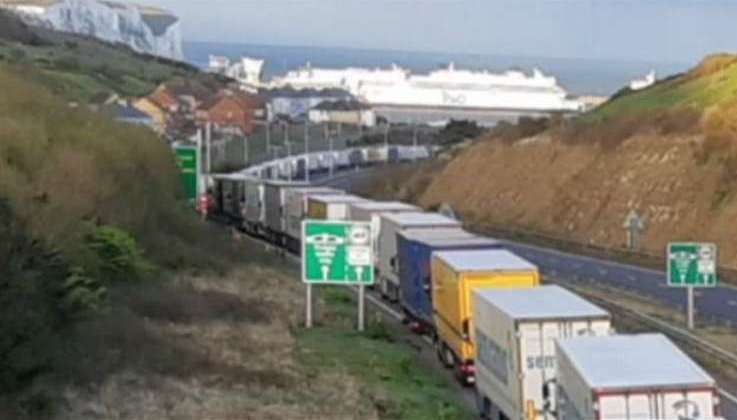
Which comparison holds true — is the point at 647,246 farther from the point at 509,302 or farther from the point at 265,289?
the point at 509,302

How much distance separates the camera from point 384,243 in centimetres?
4725

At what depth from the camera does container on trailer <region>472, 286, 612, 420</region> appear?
23.2m

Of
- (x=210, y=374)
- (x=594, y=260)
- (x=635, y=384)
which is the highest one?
(x=635, y=384)

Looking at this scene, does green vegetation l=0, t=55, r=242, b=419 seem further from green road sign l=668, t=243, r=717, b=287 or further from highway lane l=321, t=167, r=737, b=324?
highway lane l=321, t=167, r=737, b=324

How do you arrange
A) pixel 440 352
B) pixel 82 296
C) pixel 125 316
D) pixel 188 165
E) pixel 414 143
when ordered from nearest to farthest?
pixel 82 296 < pixel 125 316 < pixel 440 352 < pixel 188 165 < pixel 414 143

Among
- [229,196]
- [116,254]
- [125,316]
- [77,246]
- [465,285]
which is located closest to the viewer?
[465,285]

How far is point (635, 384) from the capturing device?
1789cm

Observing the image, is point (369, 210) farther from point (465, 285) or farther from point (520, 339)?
point (520, 339)

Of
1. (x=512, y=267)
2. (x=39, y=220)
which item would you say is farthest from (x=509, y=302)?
(x=39, y=220)

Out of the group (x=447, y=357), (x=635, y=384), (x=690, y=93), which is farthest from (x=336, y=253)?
(x=690, y=93)

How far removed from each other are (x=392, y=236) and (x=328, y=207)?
10.9m

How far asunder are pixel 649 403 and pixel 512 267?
13.2 m

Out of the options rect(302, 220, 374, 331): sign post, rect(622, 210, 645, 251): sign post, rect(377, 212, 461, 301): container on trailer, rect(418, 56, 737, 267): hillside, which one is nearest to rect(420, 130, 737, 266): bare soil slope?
rect(418, 56, 737, 267): hillside

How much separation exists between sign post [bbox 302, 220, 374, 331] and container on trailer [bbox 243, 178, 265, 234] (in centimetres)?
3364
